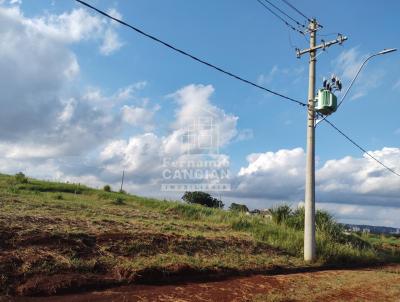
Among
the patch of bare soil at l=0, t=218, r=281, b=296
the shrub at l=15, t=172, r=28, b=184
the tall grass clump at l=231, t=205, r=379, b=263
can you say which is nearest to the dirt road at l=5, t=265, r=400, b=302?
the patch of bare soil at l=0, t=218, r=281, b=296

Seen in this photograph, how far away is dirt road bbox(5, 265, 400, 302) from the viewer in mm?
7379

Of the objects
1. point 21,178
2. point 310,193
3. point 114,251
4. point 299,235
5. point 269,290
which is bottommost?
point 269,290

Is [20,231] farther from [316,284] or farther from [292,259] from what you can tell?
[292,259]

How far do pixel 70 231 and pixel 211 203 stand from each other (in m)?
39.3

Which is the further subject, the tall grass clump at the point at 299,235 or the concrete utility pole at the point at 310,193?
the tall grass clump at the point at 299,235

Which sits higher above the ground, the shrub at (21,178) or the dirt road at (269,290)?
the shrub at (21,178)

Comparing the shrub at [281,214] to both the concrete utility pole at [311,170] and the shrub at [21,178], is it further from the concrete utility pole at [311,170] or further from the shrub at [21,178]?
the shrub at [21,178]

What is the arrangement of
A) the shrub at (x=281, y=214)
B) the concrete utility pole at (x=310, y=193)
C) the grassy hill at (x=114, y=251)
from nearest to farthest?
the grassy hill at (x=114, y=251)
the concrete utility pole at (x=310, y=193)
the shrub at (x=281, y=214)

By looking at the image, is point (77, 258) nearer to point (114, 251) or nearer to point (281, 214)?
point (114, 251)

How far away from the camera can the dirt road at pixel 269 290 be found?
7.38m

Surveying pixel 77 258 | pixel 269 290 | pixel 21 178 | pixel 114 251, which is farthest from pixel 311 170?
pixel 21 178

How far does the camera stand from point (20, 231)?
30.1 feet

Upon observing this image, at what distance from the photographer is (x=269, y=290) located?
345 inches

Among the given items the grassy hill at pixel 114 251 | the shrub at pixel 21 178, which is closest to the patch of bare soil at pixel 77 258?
the grassy hill at pixel 114 251
